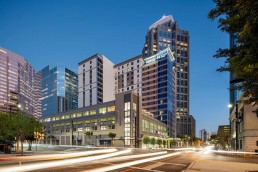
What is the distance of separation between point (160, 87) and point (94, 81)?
4422 cm

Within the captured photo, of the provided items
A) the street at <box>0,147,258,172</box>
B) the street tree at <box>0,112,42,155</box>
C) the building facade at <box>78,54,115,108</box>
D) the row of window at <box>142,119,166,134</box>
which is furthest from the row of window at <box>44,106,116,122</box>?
the street at <box>0,147,258,172</box>

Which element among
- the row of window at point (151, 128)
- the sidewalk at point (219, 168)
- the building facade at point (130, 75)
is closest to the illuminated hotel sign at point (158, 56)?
the building facade at point (130, 75)

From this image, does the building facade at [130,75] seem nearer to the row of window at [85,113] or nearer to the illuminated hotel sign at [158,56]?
the illuminated hotel sign at [158,56]

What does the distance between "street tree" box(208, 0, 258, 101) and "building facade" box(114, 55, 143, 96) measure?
170491mm

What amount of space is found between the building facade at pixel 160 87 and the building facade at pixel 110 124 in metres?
38.3

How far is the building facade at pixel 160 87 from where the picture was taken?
179250mm

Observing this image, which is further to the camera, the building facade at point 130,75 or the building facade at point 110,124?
the building facade at point 130,75

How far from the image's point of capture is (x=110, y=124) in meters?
112


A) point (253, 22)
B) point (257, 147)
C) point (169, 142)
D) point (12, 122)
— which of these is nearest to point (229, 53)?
point (253, 22)

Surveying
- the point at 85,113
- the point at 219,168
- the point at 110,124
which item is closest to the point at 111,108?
the point at 110,124

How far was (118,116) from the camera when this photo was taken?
109 m

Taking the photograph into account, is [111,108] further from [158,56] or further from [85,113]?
[158,56]

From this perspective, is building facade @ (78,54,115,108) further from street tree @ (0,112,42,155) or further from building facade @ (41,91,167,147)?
street tree @ (0,112,42,155)

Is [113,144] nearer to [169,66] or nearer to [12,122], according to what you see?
[12,122]
